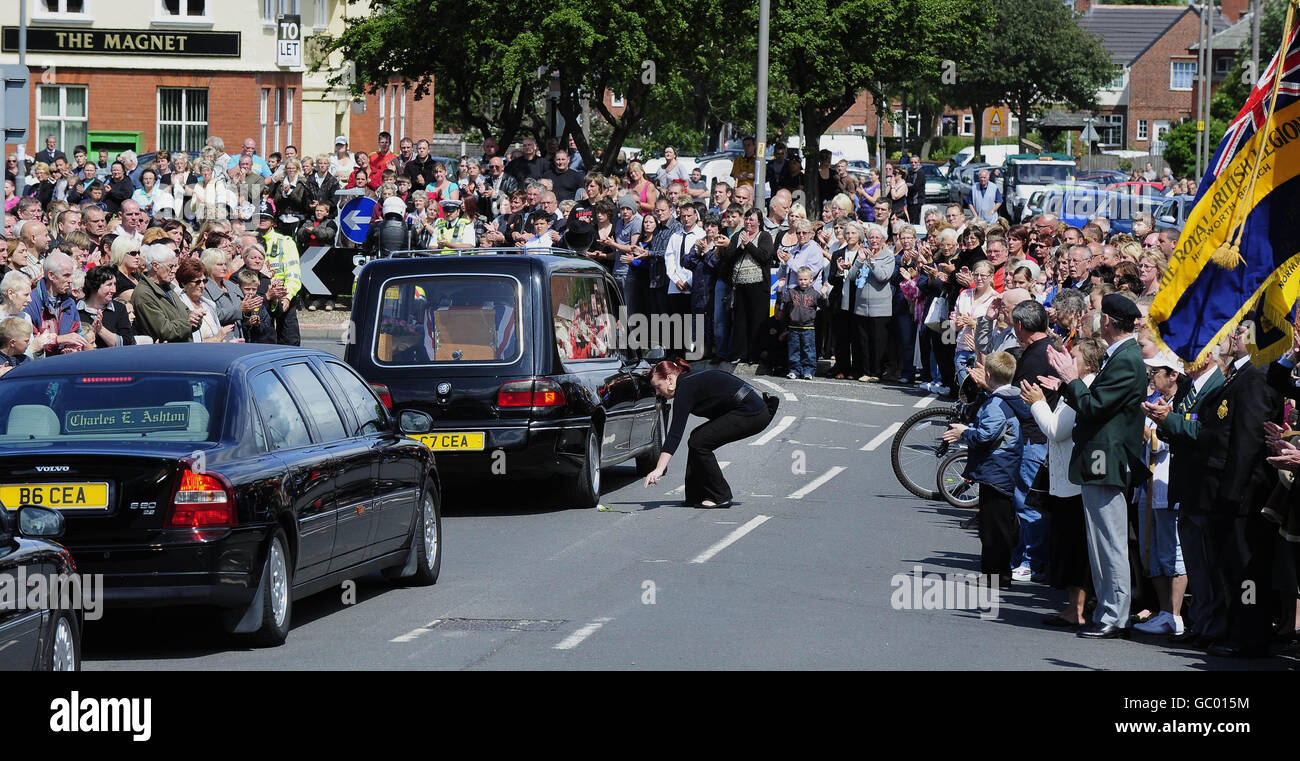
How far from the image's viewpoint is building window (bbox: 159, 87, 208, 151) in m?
57.8

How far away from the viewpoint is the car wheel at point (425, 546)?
11.9 metres

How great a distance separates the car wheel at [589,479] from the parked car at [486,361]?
0.01 m

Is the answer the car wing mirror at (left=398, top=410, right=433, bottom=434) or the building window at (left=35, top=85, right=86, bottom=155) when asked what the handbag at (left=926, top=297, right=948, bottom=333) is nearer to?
the car wing mirror at (left=398, top=410, right=433, bottom=434)

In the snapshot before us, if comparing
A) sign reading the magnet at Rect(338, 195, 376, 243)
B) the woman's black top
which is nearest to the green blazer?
the woman's black top

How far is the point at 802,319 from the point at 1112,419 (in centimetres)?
1373

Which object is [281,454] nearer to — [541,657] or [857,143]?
[541,657]

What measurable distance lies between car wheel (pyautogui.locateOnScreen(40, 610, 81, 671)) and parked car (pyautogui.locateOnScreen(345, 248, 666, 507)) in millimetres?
6857

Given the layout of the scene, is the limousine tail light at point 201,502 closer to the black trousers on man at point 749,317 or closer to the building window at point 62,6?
the black trousers on man at point 749,317

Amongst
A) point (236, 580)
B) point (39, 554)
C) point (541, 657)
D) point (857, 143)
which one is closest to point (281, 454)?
point (236, 580)

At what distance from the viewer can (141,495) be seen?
9172mm

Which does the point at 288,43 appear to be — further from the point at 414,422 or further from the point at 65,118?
the point at 414,422

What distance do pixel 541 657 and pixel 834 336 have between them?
15813 mm

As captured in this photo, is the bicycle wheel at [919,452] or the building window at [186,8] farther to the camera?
the building window at [186,8]

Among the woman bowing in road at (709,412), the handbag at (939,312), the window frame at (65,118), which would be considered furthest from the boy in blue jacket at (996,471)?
the window frame at (65,118)
